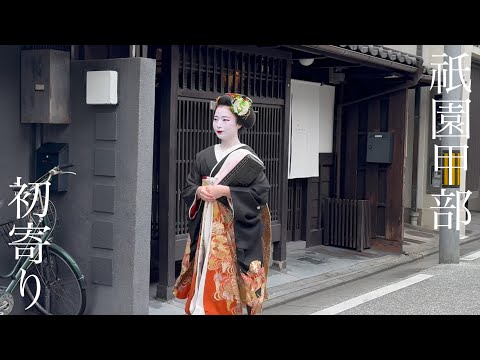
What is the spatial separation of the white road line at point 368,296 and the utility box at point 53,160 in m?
2.96

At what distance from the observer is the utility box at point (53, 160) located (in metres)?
6.79

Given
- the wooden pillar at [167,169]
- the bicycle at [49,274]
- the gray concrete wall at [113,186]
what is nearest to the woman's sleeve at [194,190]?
the gray concrete wall at [113,186]

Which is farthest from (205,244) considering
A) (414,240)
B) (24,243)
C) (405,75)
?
(414,240)

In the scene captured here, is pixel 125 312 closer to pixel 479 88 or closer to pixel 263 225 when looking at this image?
pixel 263 225

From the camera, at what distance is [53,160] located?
6785 millimetres

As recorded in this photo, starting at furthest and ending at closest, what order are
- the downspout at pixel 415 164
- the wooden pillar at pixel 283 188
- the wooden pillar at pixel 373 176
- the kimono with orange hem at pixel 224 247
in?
the downspout at pixel 415 164 < the wooden pillar at pixel 373 176 < the wooden pillar at pixel 283 188 < the kimono with orange hem at pixel 224 247

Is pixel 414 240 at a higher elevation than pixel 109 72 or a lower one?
lower

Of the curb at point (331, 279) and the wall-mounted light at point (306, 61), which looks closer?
the curb at point (331, 279)

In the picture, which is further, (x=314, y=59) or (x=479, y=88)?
(x=479, y=88)

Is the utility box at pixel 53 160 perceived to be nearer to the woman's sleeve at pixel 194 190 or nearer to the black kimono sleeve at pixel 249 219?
the woman's sleeve at pixel 194 190

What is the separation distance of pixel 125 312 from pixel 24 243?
1167 millimetres

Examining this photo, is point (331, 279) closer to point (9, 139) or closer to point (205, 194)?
point (205, 194)

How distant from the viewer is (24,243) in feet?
21.2

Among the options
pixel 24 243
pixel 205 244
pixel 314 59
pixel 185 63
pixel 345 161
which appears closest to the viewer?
pixel 205 244
